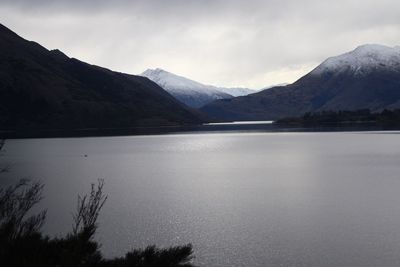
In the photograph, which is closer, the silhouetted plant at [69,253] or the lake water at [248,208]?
the silhouetted plant at [69,253]

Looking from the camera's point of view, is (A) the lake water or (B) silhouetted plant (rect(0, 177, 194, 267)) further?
(A) the lake water

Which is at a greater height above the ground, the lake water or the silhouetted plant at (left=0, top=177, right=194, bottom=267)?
the silhouetted plant at (left=0, top=177, right=194, bottom=267)

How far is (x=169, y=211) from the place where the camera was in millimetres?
42375

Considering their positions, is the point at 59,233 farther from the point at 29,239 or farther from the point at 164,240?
the point at 29,239

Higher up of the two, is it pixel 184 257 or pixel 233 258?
pixel 184 257

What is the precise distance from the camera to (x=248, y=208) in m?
43.0

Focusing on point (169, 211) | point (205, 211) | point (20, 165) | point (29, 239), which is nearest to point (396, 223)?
point (205, 211)

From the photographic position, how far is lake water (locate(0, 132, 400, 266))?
97.7ft

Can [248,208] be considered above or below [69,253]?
below

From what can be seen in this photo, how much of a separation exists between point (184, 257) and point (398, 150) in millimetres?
93152

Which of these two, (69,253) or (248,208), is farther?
(248,208)

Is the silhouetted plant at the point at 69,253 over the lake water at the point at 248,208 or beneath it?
over

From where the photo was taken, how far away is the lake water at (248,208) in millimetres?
29781

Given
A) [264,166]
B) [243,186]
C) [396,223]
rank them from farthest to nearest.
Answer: [264,166]
[243,186]
[396,223]
